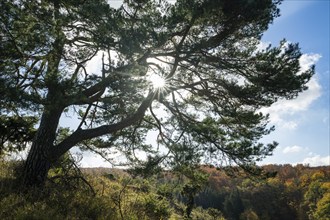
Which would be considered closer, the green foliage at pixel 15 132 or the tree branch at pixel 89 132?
the tree branch at pixel 89 132

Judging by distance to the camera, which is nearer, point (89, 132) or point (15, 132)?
point (89, 132)

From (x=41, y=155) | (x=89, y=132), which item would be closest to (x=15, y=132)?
(x=41, y=155)

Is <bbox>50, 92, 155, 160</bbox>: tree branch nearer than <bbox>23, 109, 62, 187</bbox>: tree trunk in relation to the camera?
No

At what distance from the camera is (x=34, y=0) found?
961cm

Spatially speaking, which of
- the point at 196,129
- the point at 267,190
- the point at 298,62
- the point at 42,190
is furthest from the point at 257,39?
the point at 267,190

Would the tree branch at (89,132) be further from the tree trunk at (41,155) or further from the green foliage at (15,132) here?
the green foliage at (15,132)

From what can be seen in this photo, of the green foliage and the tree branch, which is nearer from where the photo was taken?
the tree branch

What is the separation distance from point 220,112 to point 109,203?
16.4ft

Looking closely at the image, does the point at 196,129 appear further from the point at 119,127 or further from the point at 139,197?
the point at 139,197

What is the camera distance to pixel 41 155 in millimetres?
10133

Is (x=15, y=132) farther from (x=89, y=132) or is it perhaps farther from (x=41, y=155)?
(x=89, y=132)

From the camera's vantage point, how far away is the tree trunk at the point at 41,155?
9.95 metres

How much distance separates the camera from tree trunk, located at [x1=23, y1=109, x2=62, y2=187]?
32.7 feet

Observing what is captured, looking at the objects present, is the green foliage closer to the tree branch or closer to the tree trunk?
the tree trunk
